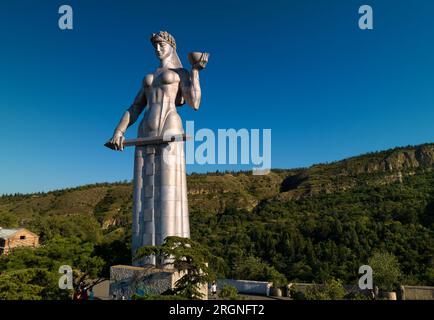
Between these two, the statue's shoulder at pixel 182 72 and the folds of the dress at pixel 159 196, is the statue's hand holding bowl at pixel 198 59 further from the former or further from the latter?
the folds of the dress at pixel 159 196

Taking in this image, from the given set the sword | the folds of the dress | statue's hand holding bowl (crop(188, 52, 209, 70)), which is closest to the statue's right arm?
the sword

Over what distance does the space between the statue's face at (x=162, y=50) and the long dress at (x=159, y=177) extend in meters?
0.80

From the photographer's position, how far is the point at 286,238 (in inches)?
1527

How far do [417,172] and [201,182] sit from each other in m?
46.4

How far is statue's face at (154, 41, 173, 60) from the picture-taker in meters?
12.7

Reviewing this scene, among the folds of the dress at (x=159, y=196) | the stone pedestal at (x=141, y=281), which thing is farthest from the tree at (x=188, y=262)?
the folds of the dress at (x=159, y=196)

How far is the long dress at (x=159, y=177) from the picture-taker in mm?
11391

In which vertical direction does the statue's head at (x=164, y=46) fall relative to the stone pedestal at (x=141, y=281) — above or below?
above

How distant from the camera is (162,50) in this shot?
1279 cm

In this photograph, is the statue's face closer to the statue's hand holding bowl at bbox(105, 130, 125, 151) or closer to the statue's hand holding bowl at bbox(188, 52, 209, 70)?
the statue's hand holding bowl at bbox(188, 52, 209, 70)
